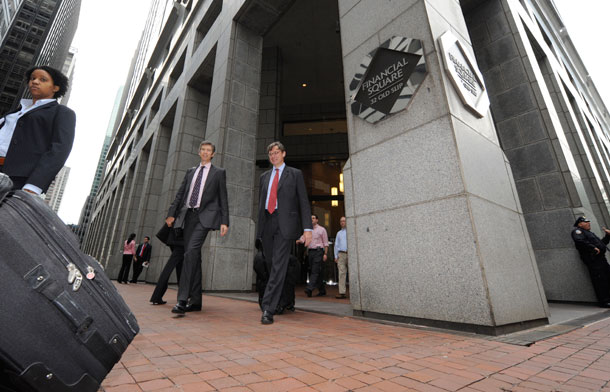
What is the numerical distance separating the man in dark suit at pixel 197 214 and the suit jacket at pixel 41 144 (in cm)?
173

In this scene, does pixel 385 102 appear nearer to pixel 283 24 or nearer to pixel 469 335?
pixel 469 335

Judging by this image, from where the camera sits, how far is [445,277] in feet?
9.50

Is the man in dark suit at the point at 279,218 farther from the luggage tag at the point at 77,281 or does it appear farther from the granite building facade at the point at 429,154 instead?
the luggage tag at the point at 77,281

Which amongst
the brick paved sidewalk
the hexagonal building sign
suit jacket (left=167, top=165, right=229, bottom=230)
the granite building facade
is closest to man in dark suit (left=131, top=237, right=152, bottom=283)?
the granite building facade

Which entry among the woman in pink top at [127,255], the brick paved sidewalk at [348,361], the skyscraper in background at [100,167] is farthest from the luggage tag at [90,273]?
the skyscraper in background at [100,167]

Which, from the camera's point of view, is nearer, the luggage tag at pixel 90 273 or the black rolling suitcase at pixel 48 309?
the black rolling suitcase at pixel 48 309

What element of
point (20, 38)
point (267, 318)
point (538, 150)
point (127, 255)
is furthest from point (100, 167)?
point (538, 150)

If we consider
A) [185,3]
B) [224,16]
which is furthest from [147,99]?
[224,16]

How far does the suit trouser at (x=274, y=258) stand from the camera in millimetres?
3420

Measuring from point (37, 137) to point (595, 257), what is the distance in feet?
26.1

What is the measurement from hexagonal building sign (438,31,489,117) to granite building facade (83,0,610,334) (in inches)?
1.2

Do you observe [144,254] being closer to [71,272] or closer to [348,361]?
[348,361]

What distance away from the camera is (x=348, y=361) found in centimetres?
193

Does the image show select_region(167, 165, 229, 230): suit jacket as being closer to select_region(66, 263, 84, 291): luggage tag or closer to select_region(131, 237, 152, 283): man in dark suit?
select_region(66, 263, 84, 291): luggage tag
